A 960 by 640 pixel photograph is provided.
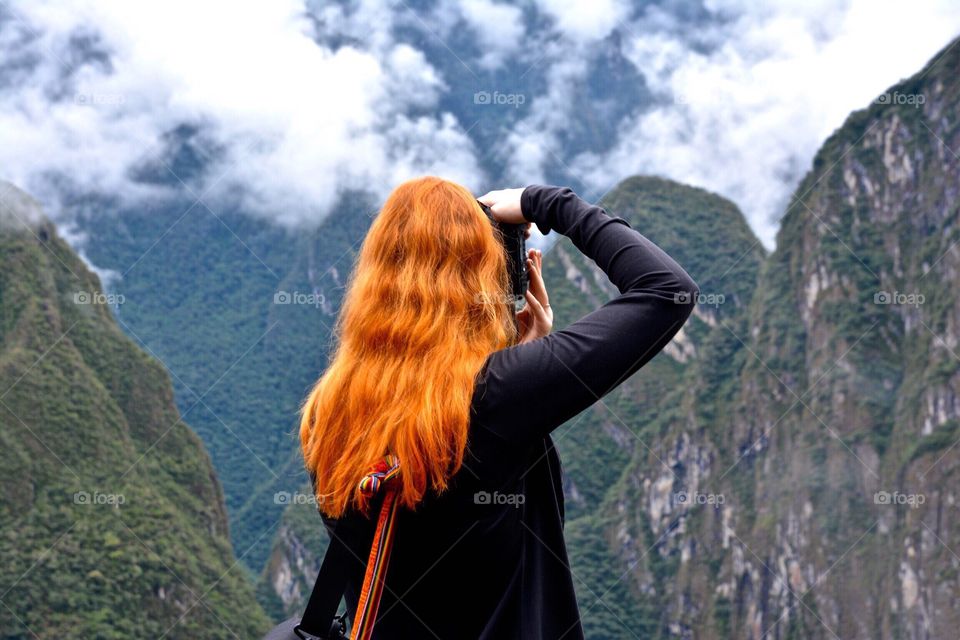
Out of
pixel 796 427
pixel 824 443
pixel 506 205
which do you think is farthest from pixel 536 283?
pixel 796 427

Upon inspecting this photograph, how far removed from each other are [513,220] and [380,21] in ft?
513

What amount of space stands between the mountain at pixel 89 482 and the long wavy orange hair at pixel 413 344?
40.5m

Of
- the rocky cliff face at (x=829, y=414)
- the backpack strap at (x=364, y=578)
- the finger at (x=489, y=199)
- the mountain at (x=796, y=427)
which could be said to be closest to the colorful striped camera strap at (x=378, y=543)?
the backpack strap at (x=364, y=578)

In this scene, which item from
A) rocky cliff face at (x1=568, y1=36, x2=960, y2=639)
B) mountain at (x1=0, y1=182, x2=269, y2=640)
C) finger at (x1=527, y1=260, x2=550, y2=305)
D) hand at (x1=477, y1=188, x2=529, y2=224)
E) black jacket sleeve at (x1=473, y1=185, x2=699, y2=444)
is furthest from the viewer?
rocky cliff face at (x1=568, y1=36, x2=960, y2=639)

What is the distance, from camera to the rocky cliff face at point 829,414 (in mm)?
55781

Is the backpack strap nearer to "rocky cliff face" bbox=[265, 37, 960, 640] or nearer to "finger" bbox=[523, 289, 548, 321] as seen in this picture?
"finger" bbox=[523, 289, 548, 321]

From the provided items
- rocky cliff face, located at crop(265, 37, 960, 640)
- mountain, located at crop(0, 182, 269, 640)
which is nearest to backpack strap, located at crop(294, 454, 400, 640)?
mountain, located at crop(0, 182, 269, 640)

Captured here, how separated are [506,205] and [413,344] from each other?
34cm

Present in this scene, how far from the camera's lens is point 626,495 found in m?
72.9

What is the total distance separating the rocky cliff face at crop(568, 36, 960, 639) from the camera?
55781 mm

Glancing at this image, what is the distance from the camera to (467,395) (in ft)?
5.39

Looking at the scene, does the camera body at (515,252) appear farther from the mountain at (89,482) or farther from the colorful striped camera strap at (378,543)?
the mountain at (89,482)

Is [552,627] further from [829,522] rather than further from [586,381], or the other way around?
[829,522]

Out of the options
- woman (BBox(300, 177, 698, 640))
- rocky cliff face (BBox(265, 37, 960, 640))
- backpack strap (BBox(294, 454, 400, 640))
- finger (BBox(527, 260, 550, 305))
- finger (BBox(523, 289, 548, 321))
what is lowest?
backpack strap (BBox(294, 454, 400, 640))
